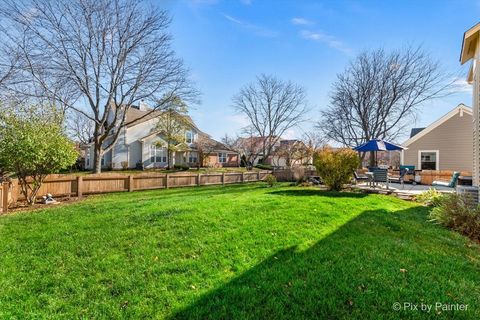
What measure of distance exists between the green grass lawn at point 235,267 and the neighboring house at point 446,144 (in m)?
15.0

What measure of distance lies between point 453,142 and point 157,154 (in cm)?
2900

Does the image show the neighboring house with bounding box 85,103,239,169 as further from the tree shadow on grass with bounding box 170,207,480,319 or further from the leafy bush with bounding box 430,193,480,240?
the tree shadow on grass with bounding box 170,207,480,319

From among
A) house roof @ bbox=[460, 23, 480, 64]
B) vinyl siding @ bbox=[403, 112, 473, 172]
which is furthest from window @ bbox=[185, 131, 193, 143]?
house roof @ bbox=[460, 23, 480, 64]

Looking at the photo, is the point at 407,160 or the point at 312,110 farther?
the point at 312,110

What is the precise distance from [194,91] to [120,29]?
637cm

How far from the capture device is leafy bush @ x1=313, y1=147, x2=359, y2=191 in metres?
10.4

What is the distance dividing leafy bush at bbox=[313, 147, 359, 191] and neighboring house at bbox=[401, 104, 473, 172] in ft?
37.9

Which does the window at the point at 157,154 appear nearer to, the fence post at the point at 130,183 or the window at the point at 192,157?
the window at the point at 192,157

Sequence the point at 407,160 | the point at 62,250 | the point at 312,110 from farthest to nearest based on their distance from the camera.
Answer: the point at 312,110 < the point at 407,160 < the point at 62,250

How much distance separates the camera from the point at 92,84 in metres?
17.8

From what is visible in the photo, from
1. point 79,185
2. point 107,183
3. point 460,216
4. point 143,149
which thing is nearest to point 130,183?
point 107,183

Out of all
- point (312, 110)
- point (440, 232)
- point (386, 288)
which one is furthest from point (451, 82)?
point (386, 288)

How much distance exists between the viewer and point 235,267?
3.78m

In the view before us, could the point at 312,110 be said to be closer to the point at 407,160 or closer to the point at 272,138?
the point at 272,138
